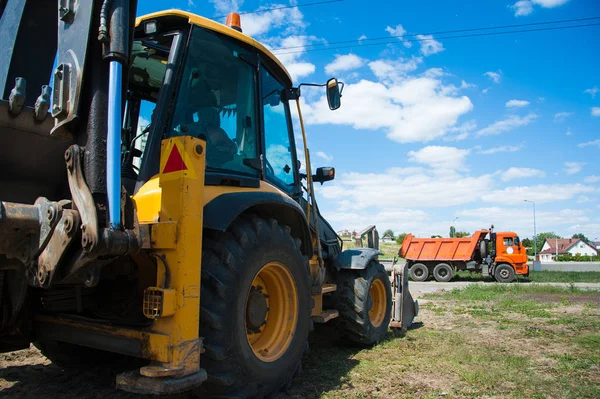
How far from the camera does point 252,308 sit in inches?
127

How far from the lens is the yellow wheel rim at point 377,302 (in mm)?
5818

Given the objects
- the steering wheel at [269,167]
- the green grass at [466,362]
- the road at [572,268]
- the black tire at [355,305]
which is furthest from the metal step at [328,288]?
the road at [572,268]

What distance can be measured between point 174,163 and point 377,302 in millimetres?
4093

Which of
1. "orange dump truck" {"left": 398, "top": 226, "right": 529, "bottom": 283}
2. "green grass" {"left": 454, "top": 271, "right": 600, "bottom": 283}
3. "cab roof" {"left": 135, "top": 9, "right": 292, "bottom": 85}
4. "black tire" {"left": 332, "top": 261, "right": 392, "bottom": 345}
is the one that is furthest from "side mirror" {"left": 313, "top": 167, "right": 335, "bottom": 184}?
"green grass" {"left": 454, "top": 271, "right": 600, "bottom": 283}

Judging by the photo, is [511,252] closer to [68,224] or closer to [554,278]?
[554,278]

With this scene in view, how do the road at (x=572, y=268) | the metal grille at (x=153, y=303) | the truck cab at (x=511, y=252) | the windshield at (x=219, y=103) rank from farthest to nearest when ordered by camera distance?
1. the road at (x=572, y=268)
2. the truck cab at (x=511, y=252)
3. the windshield at (x=219, y=103)
4. the metal grille at (x=153, y=303)

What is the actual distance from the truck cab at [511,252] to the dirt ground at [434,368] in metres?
13.0

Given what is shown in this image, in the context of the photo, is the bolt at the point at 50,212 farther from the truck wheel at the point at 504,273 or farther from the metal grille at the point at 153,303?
the truck wheel at the point at 504,273

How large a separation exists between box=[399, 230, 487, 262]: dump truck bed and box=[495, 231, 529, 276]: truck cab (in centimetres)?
80

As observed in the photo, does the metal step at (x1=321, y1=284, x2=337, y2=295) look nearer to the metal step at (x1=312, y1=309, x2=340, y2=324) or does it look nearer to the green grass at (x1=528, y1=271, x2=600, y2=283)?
the metal step at (x1=312, y1=309, x2=340, y2=324)

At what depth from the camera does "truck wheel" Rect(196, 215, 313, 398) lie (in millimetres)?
2756

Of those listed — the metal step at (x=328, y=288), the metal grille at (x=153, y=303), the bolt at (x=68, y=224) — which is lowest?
the metal step at (x=328, y=288)

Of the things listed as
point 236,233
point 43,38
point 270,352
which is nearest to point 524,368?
point 270,352

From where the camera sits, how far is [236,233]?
3021 millimetres
